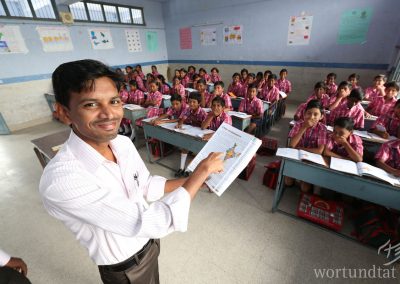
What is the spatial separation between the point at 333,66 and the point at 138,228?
6.34 meters

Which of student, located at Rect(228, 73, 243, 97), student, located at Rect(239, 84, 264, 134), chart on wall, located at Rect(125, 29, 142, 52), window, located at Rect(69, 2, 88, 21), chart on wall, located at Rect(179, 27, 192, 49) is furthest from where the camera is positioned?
chart on wall, located at Rect(179, 27, 192, 49)

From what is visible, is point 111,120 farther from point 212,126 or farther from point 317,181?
point 212,126

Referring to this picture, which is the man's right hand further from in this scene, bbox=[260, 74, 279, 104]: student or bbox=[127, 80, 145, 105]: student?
bbox=[260, 74, 279, 104]: student

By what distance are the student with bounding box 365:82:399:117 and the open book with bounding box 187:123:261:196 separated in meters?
3.23

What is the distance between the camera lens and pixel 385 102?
3.15m

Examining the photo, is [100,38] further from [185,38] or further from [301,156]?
[301,156]

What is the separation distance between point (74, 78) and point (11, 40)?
228 inches

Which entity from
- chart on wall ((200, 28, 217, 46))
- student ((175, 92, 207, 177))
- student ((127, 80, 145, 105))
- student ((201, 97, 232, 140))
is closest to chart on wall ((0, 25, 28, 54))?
student ((127, 80, 145, 105))

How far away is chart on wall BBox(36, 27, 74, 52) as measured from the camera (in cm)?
481

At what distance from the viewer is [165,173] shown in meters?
2.86

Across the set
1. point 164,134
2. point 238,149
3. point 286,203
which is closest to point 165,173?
point 164,134

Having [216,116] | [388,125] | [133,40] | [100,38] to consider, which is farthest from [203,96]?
[133,40]

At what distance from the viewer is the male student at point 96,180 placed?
0.52 meters

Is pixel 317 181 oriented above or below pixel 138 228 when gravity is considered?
below
